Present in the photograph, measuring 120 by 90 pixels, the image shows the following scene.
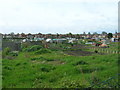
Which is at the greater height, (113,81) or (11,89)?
(113,81)

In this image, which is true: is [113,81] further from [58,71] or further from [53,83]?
[58,71]

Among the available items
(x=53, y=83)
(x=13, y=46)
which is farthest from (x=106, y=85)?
(x=13, y=46)

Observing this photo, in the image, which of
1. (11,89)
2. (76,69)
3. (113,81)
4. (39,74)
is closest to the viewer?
(113,81)

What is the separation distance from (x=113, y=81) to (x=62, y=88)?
2065mm

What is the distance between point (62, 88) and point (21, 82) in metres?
2.34

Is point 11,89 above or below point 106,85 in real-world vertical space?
below

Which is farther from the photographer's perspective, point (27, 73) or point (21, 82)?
point (27, 73)

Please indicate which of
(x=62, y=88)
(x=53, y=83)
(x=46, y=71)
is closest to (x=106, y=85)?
(x=62, y=88)

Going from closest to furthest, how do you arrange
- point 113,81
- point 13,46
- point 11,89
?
1. point 113,81
2. point 11,89
3. point 13,46

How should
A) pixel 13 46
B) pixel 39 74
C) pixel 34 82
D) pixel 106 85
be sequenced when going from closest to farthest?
pixel 106 85 < pixel 34 82 < pixel 39 74 < pixel 13 46

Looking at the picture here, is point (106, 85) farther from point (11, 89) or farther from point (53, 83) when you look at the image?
point (11, 89)

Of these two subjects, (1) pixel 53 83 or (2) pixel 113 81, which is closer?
(2) pixel 113 81

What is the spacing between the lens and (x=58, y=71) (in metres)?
9.11

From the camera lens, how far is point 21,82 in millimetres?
7488
